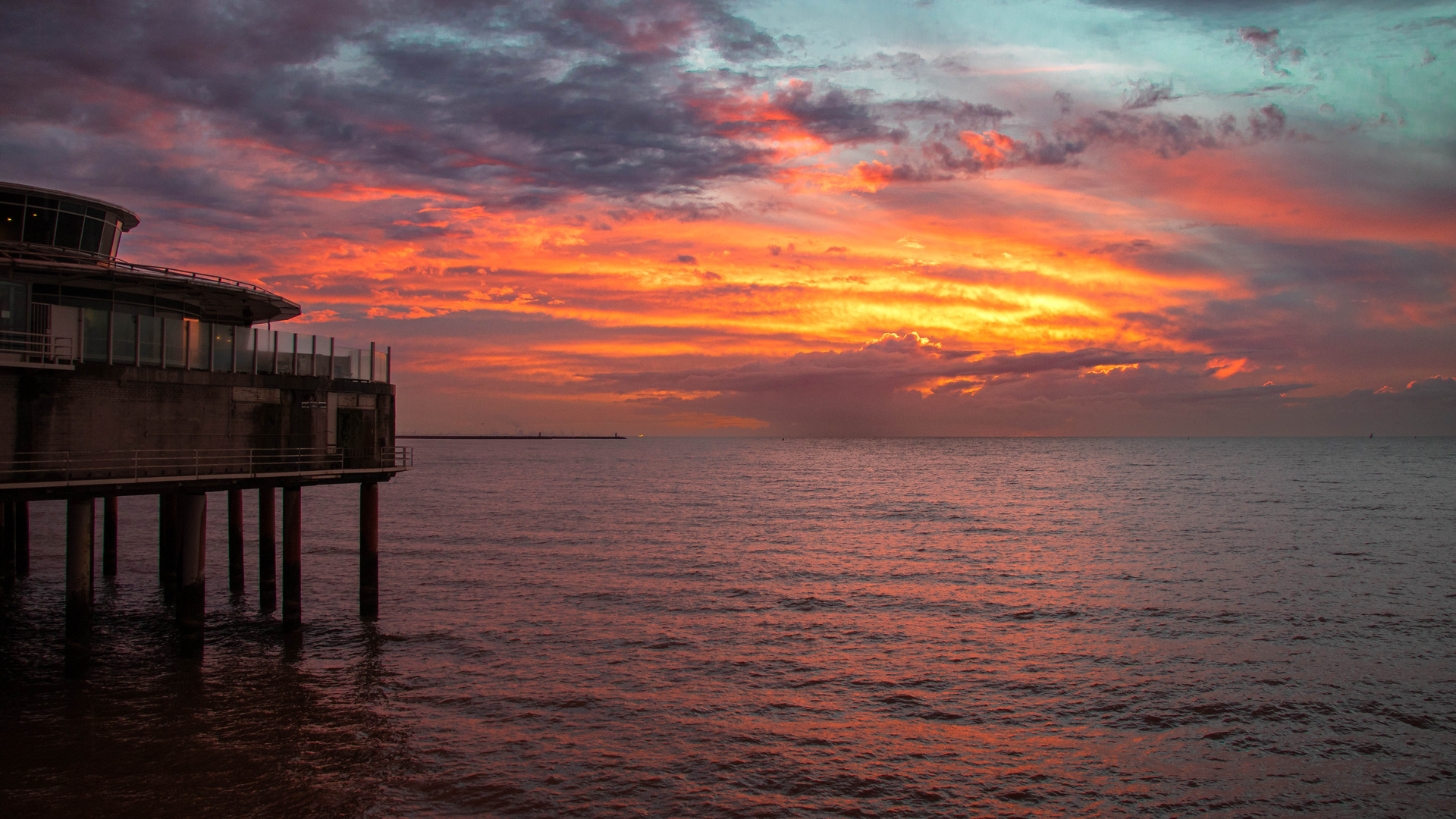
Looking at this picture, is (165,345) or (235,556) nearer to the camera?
(165,345)

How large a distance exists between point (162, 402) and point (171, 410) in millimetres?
329

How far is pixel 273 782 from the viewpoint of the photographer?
16.8 metres

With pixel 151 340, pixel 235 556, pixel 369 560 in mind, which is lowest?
pixel 235 556

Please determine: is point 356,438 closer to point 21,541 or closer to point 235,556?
point 235,556

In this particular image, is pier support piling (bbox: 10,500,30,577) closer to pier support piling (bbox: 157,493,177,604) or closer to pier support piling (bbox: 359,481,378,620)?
pier support piling (bbox: 157,493,177,604)

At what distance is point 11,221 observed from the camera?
29.7 m

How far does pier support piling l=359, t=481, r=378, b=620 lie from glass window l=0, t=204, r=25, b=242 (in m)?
15.1

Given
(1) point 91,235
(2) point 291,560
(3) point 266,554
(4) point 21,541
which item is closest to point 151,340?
(2) point 291,560

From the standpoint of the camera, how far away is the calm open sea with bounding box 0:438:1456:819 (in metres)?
16.9

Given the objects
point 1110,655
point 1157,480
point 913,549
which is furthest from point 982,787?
point 1157,480

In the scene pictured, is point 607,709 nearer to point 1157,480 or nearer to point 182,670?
point 182,670

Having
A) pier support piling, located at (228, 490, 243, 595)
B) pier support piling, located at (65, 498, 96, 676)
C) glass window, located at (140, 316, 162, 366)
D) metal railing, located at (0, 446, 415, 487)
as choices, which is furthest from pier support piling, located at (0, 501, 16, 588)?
glass window, located at (140, 316, 162, 366)

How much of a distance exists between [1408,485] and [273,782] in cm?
12086

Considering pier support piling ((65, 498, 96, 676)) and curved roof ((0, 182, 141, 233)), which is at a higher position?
curved roof ((0, 182, 141, 233))
